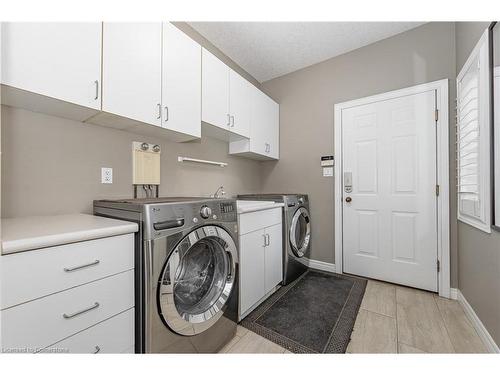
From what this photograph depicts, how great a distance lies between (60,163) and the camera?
131 centimetres

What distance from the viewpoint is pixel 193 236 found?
1.13 meters

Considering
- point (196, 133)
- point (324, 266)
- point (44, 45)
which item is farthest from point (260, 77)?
point (324, 266)

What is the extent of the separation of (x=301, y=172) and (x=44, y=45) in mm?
2435

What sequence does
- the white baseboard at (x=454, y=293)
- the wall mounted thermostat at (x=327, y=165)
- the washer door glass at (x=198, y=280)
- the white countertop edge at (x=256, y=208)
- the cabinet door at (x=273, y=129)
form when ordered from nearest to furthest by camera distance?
the washer door glass at (x=198, y=280)
the white countertop edge at (x=256, y=208)
the white baseboard at (x=454, y=293)
the wall mounted thermostat at (x=327, y=165)
the cabinet door at (x=273, y=129)

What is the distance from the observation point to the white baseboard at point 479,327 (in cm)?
127

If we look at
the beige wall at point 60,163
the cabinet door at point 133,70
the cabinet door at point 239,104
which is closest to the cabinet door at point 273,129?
the cabinet door at point 239,104

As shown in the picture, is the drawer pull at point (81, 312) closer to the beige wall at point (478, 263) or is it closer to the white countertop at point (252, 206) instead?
the white countertop at point (252, 206)

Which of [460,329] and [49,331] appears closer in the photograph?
[49,331]

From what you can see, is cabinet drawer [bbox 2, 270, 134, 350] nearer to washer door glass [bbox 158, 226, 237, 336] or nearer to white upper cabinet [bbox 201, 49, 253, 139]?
washer door glass [bbox 158, 226, 237, 336]

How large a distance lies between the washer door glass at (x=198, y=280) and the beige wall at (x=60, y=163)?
80 cm

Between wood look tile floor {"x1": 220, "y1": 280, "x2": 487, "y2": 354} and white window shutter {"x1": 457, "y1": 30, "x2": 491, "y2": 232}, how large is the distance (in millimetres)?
732

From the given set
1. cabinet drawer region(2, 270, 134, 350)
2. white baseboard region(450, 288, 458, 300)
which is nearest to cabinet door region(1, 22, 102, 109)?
cabinet drawer region(2, 270, 134, 350)

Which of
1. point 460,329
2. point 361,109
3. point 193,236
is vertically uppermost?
point 361,109
